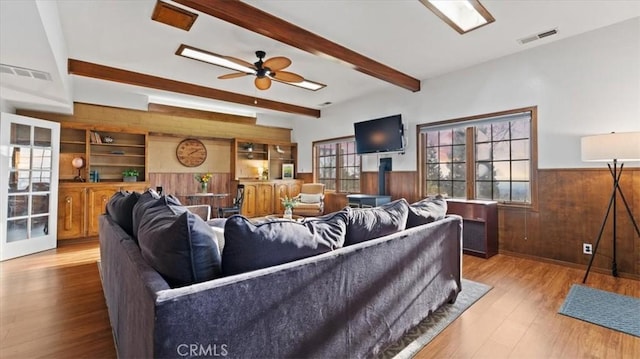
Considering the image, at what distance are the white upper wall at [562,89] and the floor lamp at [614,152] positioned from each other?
0.46 m

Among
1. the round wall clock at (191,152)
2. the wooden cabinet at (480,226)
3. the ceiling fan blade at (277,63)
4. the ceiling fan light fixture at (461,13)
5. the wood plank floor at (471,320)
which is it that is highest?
the ceiling fan light fixture at (461,13)

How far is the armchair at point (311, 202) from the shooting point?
5.84 metres

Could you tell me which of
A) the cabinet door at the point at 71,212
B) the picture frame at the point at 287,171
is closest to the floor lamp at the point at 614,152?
the picture frame at the point at 287,171

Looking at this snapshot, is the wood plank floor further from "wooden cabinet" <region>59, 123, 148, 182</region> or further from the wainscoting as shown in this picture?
"wooden cabinet" <region>59, 123, 148, 182</region>

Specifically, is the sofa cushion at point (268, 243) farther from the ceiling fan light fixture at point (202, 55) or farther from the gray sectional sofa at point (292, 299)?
the ceiling fan light fixture at point (202, 55)

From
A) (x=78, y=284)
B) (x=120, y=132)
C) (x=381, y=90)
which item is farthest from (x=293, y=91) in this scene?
(x=78, y=284)

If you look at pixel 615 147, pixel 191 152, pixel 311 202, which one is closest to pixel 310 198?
pixel 311 202

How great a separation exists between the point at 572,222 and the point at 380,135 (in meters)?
3.05

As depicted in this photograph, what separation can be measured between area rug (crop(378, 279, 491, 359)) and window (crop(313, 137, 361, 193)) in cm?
383

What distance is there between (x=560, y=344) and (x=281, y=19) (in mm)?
3598

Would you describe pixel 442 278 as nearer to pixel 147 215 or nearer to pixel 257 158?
pixel 147 215

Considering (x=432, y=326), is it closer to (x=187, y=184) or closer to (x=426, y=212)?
(x=426, y=212)

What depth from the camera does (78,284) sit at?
2920 mm

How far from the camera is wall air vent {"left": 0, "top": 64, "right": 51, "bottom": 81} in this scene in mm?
3023
